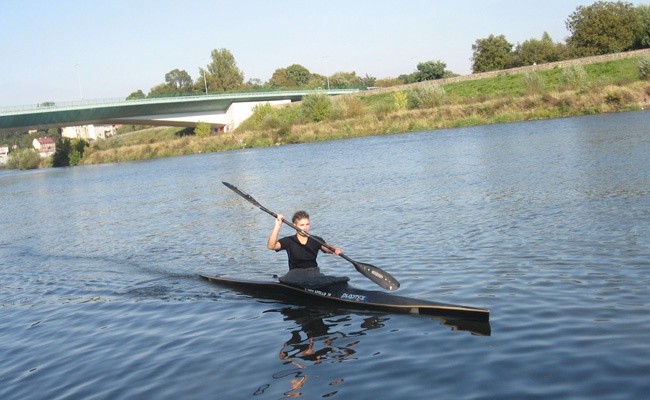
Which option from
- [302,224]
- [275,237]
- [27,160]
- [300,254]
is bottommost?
[300,254]

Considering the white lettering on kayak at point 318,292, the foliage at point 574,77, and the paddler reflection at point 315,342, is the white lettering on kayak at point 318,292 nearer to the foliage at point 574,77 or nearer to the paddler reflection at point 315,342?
the paddler reflection at point 315,342

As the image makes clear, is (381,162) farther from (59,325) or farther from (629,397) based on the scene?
(629,397)

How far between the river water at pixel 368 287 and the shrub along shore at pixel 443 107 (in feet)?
86.7

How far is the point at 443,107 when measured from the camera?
210 ft

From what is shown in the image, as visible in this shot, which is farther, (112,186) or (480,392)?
(112,186)

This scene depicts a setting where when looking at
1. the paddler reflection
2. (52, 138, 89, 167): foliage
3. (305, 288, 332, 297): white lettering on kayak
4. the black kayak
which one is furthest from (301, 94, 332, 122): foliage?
the paddler reflection

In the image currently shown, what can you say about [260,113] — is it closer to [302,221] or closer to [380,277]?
[302,221]

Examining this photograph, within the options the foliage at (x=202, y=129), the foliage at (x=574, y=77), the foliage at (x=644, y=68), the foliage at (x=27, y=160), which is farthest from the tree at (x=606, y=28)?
the foliage at (x=27, y=160)

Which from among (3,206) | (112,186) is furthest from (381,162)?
(3,206)

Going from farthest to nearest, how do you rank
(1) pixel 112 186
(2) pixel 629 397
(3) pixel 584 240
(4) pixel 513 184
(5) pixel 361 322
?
(1) pixel 112 186, (4) pixel 513 184, (3) pixel 584 240, (5) pixel 361 322, (2) pixel 629 397

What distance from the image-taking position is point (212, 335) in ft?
35.3

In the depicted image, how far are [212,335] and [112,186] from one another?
3649 cm

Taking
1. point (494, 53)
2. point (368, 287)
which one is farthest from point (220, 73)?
point (368, 287)

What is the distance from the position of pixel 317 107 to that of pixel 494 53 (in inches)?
1266
